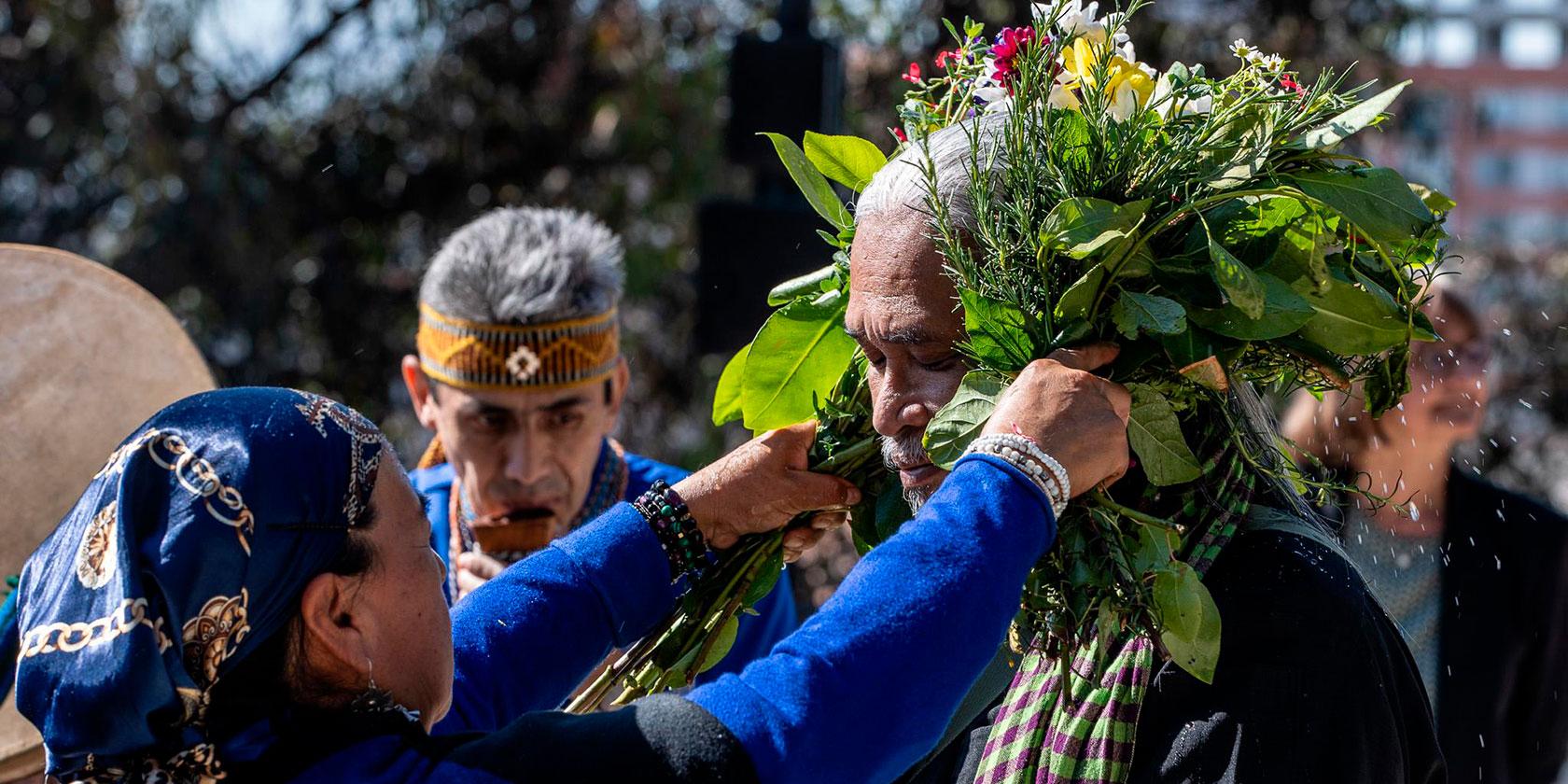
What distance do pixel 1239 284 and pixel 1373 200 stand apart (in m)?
0.25

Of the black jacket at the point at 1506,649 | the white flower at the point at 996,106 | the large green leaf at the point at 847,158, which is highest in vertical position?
the white flower at the point at 996,106

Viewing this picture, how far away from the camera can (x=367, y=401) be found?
824cm

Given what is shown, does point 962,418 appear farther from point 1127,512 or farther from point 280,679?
point 280,679

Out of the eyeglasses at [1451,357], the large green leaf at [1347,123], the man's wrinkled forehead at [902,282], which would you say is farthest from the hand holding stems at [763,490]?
the eyeglasses at [1451,357]

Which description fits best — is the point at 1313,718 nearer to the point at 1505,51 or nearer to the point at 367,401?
the point at 367,401

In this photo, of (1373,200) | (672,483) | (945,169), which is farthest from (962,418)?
(672,483)

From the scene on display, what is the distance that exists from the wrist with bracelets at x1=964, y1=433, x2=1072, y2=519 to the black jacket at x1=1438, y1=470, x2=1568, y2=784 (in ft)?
7.29

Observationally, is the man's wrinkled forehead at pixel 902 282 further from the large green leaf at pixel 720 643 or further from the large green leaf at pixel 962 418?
the large green leaf at pixel 720 643

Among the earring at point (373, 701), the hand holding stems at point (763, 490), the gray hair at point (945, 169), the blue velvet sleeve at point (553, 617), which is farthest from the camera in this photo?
the hand holding stems at point (763, 490)

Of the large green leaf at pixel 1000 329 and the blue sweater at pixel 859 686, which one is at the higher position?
the large green leaf at pixel 1000 329

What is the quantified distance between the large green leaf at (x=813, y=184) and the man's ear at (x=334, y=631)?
0.94m

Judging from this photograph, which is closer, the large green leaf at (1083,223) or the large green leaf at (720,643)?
the large green leaf at (1083,223)

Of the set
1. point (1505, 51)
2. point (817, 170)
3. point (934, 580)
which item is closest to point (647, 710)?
point (934, 580)

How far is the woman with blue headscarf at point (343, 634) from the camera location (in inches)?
61.2
